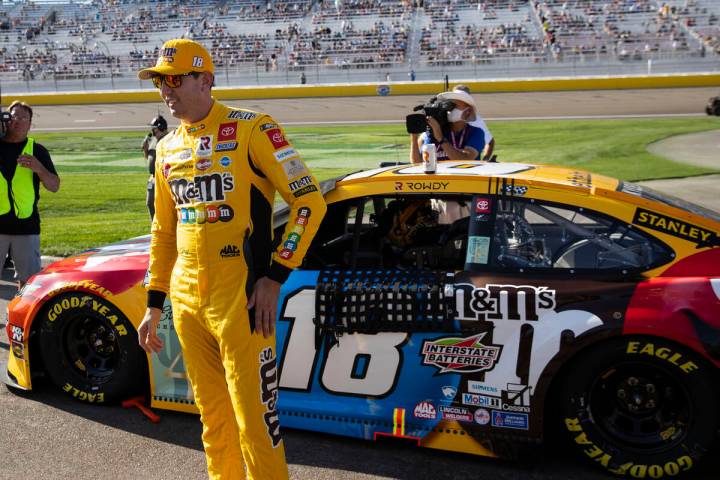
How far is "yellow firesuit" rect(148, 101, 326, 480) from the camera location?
8.98 ft

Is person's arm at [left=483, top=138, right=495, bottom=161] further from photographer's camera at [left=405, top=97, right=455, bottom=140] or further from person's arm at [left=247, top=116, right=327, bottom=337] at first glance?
person's arm at [left=247, top=116, right=327, bottom=337]

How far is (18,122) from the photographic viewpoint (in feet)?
18.8

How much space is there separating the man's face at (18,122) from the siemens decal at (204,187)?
3441 millimetres

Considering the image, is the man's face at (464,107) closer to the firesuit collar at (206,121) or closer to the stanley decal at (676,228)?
the stanley decal at (676,228)

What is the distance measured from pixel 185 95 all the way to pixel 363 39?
146ft

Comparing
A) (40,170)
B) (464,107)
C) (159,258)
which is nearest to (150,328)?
(159,258)

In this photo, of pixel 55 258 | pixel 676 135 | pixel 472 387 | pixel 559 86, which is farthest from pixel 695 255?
pixel 559 86

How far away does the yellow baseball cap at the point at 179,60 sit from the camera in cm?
271

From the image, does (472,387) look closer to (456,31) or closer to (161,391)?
(161,391)

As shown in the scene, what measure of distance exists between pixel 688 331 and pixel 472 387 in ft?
3.26

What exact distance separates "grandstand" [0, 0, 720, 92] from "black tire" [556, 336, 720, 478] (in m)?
33.9

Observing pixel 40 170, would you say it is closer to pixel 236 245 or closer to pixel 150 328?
pixel 150 328

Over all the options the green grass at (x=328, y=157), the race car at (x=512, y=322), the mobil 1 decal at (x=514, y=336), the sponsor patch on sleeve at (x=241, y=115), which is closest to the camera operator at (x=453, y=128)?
the race car at (x=512, y=322)

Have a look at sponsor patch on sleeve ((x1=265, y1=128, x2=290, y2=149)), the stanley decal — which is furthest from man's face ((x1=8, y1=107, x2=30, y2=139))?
the stanley decal
